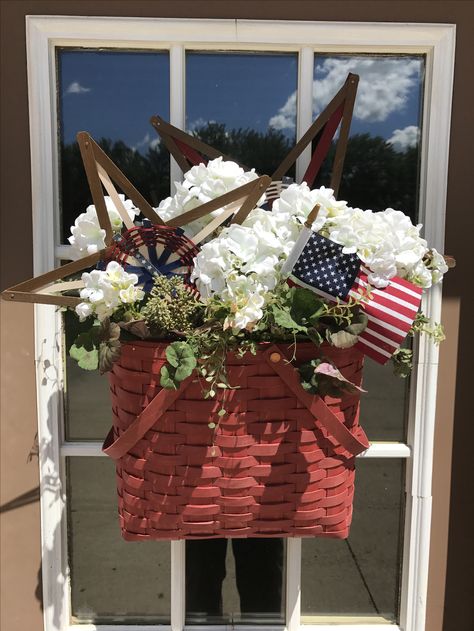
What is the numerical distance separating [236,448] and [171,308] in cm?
24

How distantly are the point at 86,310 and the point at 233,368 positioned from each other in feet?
0.75

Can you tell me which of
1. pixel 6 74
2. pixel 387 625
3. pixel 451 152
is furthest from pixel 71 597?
pixel 451 152

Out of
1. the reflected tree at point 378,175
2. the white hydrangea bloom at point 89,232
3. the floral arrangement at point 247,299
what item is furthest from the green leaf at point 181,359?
the reflected tree at point 378,175

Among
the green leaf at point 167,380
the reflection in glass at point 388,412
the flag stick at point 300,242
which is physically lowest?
the reflection in glass at point 388,412

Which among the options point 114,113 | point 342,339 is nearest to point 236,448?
point 342,339

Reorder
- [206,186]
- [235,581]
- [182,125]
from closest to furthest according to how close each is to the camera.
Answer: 1. [206,186]
2. [182,125]
3. [235,581]

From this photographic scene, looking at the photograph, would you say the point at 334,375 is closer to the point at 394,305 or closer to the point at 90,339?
the point at 394,305

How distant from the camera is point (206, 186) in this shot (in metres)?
0.84

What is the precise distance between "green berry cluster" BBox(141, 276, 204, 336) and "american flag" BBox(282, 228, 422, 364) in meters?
0.14

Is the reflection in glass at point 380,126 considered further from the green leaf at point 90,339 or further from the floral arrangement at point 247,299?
the green leaf at point 90,339

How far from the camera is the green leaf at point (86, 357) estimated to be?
0.79 metres

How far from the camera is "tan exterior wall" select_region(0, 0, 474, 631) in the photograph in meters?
1.14

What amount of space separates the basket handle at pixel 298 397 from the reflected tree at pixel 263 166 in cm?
55

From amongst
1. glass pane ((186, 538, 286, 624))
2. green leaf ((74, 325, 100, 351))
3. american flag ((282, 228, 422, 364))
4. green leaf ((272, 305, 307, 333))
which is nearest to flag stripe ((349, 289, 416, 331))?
american flag ((282, 228, 422, 364))
